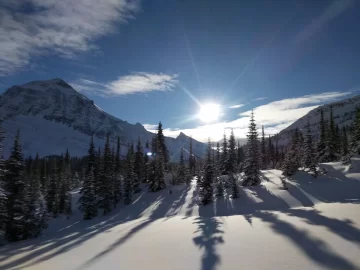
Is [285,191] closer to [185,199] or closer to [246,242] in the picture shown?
[185,199]

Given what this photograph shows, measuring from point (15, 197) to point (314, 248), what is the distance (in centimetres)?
2776

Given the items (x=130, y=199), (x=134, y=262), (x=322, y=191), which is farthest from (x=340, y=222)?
(x=130, y=199)

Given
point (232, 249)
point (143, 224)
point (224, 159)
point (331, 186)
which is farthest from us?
point (224, 159)

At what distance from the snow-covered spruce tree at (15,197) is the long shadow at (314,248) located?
25.3m

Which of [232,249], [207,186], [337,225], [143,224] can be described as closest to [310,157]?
[207,186]

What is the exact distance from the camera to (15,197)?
79.4 ft

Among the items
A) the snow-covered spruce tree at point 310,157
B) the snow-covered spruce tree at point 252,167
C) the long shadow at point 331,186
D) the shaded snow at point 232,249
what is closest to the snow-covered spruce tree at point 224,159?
the snow-covered spruce tree at point 252,167

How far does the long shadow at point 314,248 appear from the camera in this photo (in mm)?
7246

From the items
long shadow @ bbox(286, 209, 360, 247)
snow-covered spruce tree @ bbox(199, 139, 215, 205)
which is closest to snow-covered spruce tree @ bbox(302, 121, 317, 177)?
snow-covered spruce tree @ bbox(199, 139, 215, 205)

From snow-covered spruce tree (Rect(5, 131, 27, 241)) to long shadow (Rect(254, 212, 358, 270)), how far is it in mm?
25260

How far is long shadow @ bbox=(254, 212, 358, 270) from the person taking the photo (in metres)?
7.25

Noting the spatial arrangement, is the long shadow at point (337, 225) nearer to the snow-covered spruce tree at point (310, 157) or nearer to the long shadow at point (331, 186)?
the long shadow at point (331, 186)

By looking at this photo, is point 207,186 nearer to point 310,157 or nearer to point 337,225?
point 310,157

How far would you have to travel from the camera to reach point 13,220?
23422 millimetres
